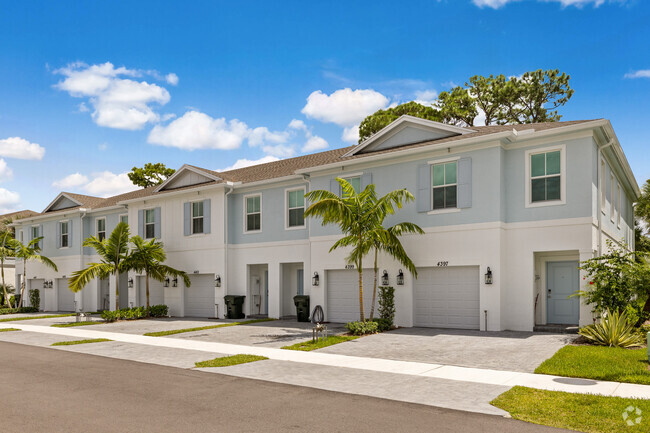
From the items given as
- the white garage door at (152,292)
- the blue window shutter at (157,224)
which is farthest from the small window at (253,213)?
the white garage door at (152,292)

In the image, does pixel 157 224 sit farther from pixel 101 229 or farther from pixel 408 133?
pixel 408 133

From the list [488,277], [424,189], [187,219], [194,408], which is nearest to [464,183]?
[424,189]

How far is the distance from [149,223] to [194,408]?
2049cm

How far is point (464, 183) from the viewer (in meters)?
17.0

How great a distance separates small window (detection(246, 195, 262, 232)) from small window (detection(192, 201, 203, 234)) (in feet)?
8.26

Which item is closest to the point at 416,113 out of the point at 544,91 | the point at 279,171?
the point at 544,91

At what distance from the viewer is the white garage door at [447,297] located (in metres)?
17.0

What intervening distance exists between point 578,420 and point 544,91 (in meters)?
34.0

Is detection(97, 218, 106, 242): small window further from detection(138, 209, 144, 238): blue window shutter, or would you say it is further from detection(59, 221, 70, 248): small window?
detection(138, 209, 144, 238): blue window shutter

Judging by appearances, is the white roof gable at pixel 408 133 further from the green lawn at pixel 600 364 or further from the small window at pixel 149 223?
the small window at pixel 149 223

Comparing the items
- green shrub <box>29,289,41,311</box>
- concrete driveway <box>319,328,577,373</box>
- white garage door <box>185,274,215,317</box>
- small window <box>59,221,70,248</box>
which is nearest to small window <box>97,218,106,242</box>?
small window <box>59,221,70,248</box>

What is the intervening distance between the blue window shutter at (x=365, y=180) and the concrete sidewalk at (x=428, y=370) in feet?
24.3

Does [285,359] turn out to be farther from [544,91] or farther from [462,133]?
[544,91]

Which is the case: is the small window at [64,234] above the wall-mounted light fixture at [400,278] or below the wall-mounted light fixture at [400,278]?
above
